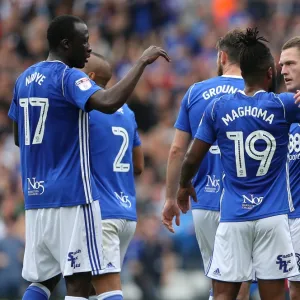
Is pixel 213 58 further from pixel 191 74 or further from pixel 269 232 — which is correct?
pixel 269 232

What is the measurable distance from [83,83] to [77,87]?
2.1 inches

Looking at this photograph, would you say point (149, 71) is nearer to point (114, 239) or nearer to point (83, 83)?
point (114, 239)

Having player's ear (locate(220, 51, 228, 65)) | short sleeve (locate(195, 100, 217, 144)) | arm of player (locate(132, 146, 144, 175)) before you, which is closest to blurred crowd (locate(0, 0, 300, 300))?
arm of player (locate(132, 146, 144, 175))

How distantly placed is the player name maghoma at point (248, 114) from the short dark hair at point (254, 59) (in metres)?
0.27

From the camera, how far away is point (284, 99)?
7277 mm

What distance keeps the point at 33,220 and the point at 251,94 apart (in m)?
1.93

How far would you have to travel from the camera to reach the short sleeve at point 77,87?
23.3 feet

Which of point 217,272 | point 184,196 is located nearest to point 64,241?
point 184,196

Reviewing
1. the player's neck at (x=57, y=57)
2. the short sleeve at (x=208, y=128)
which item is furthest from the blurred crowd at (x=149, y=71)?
the short sleeve at (x=208, y=128)

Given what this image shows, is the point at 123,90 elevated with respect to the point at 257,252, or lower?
elevated

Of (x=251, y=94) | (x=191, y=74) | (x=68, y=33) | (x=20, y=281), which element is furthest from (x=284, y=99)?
(x=191, y=74)

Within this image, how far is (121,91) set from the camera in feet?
22.9

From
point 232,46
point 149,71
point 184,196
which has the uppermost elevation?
point 149,71

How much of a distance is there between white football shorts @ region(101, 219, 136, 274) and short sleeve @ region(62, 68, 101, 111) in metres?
1.61
